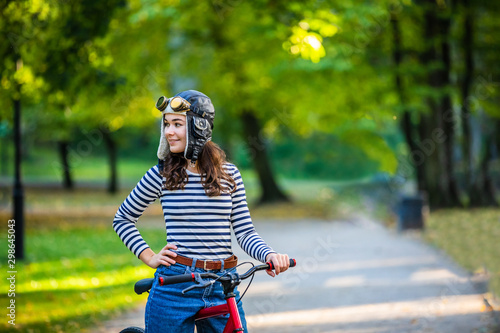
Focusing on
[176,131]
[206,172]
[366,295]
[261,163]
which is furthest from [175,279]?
[261,163]

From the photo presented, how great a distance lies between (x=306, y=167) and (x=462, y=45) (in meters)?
28.8

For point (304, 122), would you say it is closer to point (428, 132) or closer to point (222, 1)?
point (428, 132)

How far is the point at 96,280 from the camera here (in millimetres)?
10094

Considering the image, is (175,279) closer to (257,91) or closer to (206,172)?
(206,172)

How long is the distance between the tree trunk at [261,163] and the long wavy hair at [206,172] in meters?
22.5

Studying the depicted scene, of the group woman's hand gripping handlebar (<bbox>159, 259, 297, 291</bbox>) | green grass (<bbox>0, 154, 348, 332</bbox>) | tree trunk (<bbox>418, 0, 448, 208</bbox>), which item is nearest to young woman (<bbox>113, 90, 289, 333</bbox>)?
woman's hand gripping handlebar (<bbox>159, 259, 297, 291</bbox>)

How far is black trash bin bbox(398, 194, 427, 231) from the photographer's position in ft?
49.9

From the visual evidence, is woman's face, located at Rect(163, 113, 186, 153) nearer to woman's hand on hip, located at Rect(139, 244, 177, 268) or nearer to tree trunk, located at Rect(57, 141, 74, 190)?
woman's hand on hip, located at Rect(139, 244, 177, 268)

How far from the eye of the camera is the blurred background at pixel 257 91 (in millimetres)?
9797

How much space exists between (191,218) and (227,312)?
1.53 feet

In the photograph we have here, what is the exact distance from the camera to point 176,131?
3258 millimetres

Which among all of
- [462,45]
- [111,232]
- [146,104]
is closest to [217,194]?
[111,232]

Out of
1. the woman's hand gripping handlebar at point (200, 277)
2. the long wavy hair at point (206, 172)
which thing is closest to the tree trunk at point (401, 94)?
the long wavy hair at point (206, 172)

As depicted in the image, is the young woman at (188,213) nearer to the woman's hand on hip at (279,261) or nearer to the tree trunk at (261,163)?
the woman's hand on hip at (279,261)
